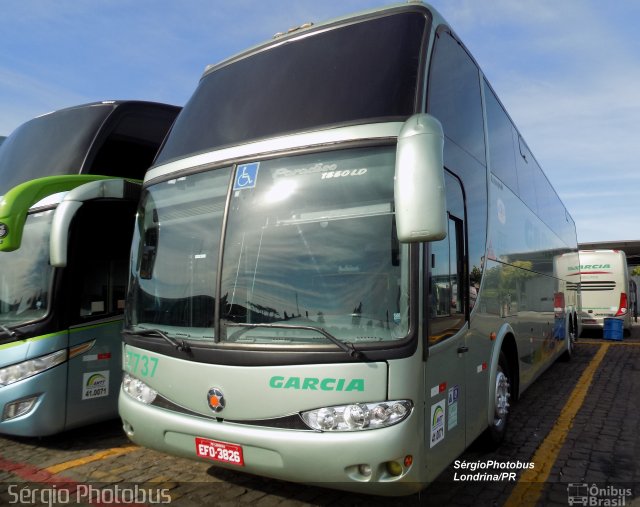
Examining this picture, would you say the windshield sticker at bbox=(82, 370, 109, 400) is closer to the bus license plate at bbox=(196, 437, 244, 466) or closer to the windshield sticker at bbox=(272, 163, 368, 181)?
the bus license plate at bbox=(196, 437, 244, 466)

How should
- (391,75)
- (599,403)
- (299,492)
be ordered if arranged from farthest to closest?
(599,403) → (299,492) → (391,75)

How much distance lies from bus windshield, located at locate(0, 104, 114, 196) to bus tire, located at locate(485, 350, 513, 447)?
5348 millimetres

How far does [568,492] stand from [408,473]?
196cm

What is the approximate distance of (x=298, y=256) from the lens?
3416mm

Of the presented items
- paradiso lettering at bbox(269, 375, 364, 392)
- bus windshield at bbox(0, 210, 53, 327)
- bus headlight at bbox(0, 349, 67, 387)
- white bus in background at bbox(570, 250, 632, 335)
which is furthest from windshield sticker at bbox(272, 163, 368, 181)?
white bus in background at bbox(570, 250, 632, 335)

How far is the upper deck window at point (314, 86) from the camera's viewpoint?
359cm

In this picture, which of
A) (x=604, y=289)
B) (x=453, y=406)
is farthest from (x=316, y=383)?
(x=604, y=289)

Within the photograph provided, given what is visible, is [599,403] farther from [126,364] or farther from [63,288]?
[63,288]

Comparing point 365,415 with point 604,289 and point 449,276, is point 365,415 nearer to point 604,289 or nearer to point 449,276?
point 449,276

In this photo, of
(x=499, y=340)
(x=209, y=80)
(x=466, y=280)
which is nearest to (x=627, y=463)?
(x=499, y=340)

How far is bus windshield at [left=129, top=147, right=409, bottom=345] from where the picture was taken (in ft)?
10.5

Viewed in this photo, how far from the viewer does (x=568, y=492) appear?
410 cm

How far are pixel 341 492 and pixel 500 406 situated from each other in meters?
2.06

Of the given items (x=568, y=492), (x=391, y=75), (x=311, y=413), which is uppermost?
(x=391, y=75)
